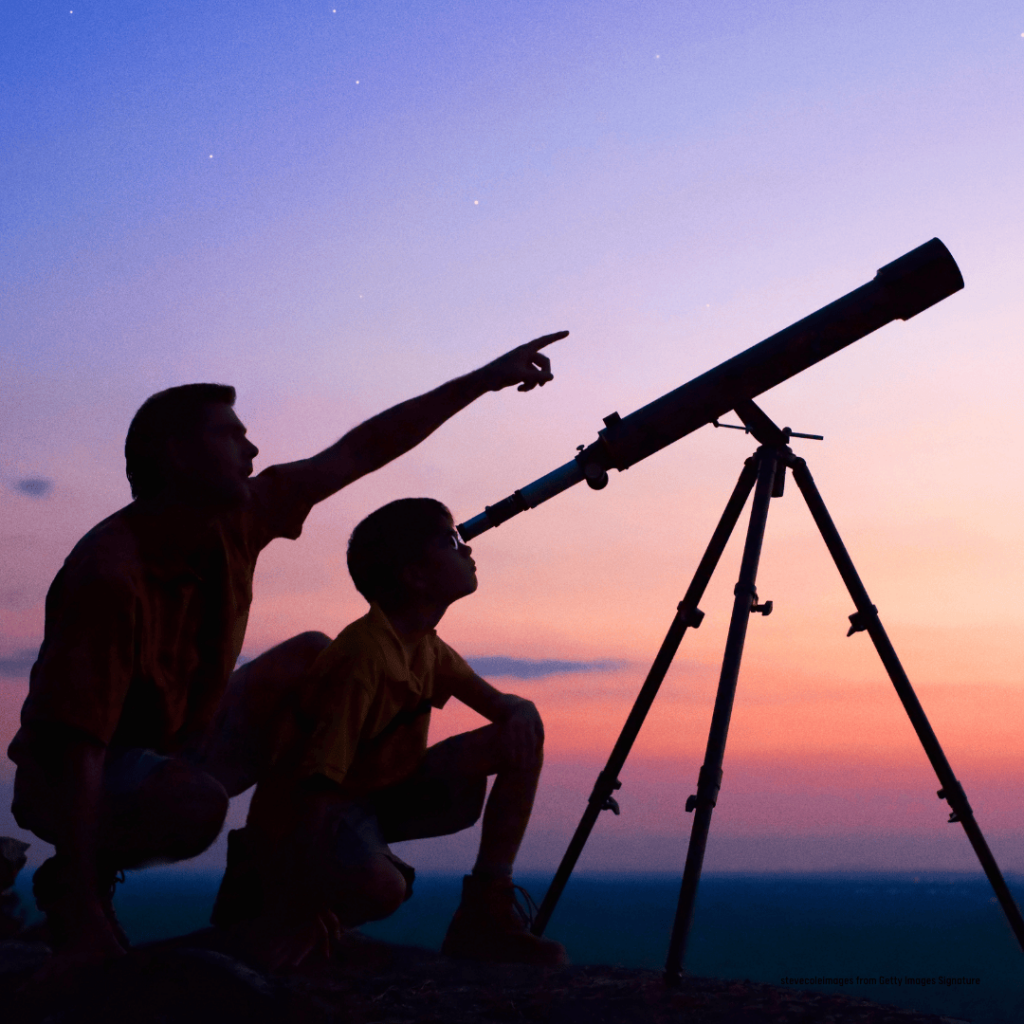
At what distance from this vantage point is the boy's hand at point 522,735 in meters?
5.15

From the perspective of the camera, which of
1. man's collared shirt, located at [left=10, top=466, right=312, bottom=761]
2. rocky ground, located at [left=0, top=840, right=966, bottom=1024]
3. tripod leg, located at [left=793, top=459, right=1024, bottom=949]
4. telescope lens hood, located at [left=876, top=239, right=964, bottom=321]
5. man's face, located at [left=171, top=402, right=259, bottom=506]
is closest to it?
rocky ground, located at [left=0, top=840, right=966, bottom=1024]

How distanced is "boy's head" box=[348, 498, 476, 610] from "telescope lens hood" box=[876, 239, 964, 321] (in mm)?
2672

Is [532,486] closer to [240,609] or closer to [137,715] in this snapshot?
[240,609]

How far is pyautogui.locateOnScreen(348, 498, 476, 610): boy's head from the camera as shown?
16.9ft

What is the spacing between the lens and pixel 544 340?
16.4 ft

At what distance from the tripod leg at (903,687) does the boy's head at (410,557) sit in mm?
1945

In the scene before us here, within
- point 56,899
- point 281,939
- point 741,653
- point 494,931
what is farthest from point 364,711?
point 741,653

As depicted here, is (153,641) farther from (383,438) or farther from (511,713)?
(511,713)

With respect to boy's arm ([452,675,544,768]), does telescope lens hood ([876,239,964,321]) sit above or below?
above

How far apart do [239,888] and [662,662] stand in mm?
2496

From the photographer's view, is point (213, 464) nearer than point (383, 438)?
Yes

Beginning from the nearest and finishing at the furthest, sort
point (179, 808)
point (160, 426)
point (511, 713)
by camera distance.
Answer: point (179, 808) < point (160, 426) < point (511, 713)

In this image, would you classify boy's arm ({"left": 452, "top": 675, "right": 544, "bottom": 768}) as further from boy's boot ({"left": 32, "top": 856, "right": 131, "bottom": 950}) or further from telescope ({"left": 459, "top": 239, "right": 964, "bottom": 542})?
boy's boot ({"left": 32, "top": 856, "right": 131, "bottom": 950})

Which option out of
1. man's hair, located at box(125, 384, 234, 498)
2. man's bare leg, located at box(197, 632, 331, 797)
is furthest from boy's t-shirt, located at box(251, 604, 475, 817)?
man's hair, located at box(125, 384, 234, 498)
